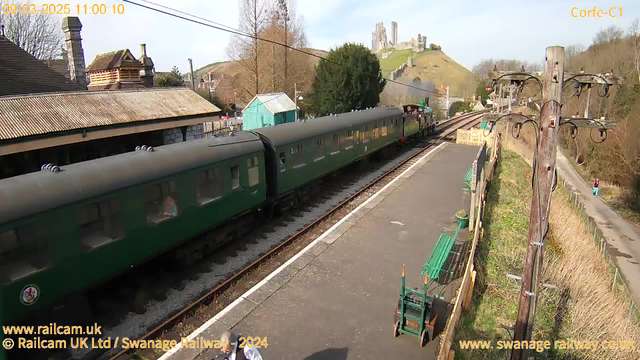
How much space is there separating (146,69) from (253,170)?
1729 cm

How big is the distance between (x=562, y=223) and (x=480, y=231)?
6587 millimetres

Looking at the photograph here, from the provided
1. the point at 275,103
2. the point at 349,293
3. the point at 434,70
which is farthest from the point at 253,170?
the point at 434,70

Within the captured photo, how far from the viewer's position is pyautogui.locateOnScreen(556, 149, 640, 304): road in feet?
62.1

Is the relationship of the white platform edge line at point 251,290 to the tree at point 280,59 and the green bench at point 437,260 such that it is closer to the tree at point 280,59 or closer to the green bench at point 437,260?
the green bench at point 437,260

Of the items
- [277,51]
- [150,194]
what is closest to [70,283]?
[150,194]

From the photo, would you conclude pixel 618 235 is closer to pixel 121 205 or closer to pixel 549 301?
pixel 549 301

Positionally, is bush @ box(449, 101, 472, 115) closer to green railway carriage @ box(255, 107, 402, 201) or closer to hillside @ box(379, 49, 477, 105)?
hillside @ box(379, 49, 477, 105)

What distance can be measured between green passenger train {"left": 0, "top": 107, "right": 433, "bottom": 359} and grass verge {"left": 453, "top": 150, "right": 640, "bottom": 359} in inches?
249

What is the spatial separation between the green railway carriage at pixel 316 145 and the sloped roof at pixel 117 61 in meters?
13.4

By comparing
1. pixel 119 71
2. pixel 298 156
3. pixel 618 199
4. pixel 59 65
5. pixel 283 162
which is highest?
pixel 59 65

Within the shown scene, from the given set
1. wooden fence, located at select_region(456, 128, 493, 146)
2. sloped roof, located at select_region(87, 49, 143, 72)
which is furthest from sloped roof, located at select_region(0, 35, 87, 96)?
wooden fence, located at select_region(456, 128, 493, 146)

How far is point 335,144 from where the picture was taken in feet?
54.2

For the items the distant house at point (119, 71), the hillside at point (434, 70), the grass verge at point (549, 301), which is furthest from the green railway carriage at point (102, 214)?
the hillside at point (434, 70)

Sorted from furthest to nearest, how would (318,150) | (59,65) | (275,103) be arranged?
(59,65), (275,103), (318,150)
